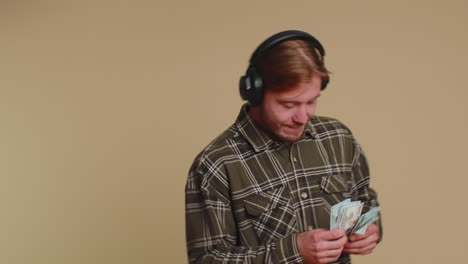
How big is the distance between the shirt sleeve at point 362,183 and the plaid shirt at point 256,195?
0.09 meters

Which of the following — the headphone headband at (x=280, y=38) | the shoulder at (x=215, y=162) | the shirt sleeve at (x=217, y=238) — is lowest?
the shirt sleeve at (x=217, y=238)

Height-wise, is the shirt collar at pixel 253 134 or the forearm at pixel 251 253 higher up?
the shirt collar at pixel 253 134

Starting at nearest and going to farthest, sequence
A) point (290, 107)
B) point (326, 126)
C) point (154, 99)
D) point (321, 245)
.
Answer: point (321, 245)
point (290, 107)
point (326, 126)
point (154, 99)

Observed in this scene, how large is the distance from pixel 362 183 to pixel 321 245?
0.44 m

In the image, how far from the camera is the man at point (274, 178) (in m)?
1.42

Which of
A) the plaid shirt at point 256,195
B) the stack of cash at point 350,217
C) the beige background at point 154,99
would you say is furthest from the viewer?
the beige background at point 154,99

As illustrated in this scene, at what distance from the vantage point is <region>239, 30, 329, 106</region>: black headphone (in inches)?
55.7

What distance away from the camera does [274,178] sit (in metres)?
1.55

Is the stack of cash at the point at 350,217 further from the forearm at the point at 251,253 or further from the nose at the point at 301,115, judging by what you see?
the nose at the point at 301,115

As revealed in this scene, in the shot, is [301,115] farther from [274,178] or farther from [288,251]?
[288,251]

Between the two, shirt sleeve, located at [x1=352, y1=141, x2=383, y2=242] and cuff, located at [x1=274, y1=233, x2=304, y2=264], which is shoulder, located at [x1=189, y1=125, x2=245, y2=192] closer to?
cuff, located at [x1=274, y1=233, x2=304, y2=264]

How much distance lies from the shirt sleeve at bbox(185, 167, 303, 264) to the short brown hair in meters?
0.36

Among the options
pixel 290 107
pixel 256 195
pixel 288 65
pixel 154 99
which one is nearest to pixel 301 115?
pixel 290 107

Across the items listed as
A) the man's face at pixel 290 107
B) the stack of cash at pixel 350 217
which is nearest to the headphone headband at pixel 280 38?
the man's face at pixel 290 107
